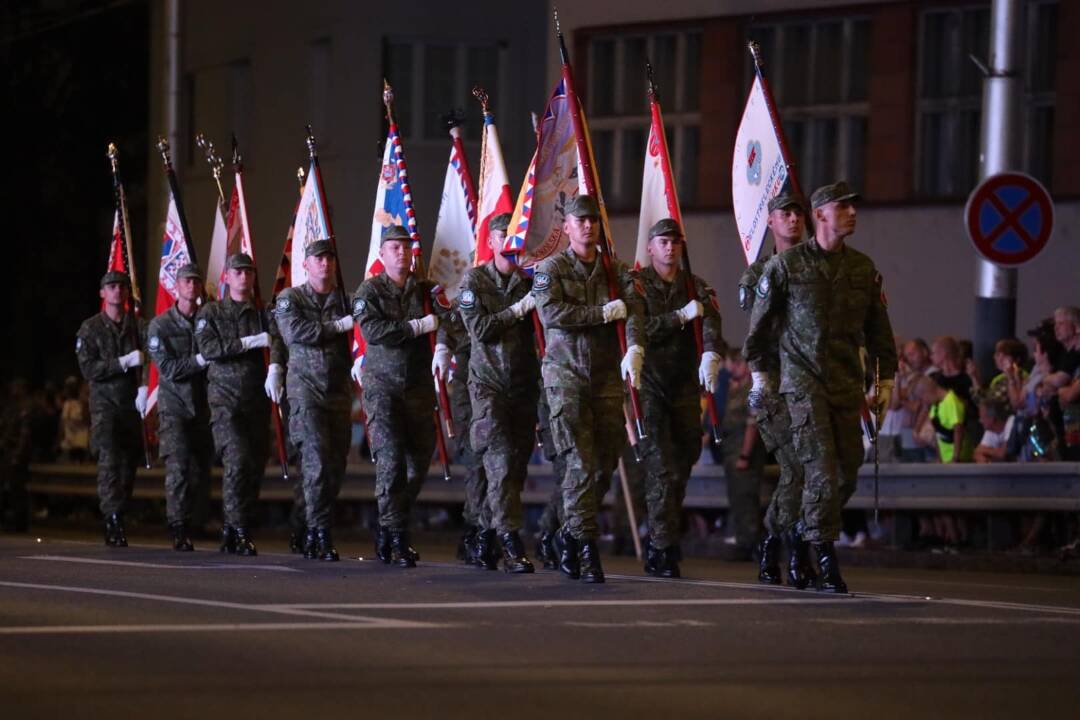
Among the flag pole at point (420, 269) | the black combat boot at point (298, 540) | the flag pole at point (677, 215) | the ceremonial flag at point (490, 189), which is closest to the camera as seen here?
the flag pole at point (677, 215)

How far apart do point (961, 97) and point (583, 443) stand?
12.4 meters

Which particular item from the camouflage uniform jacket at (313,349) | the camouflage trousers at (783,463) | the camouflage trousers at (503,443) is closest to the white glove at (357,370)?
the camouflage uniform jacket at (313,349)

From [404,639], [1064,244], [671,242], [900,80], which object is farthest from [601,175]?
[404,639]

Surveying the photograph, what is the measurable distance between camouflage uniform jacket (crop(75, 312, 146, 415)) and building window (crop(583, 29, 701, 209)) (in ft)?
31.5

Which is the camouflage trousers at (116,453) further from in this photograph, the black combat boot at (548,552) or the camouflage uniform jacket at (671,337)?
the camouflage uniform jacket at (671,337)

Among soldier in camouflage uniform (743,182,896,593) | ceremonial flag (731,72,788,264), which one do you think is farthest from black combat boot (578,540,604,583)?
ceremonial flag (731,72,788,264)

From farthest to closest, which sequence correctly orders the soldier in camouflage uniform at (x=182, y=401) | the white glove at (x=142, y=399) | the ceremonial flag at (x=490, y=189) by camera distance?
the white glove at (x=142, y=399) < the soldier in camouflage uniform at (x=182, y=401) < the ceremonial flag at (x=490, y=189)

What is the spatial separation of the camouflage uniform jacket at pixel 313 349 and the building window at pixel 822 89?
1029 cm

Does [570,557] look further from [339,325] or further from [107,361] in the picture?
[107,361]

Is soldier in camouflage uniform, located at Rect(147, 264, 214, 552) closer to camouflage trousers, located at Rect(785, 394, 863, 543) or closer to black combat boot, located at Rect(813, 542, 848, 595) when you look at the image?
camouflage trousers, located at Rect(785, 394, 863, 543)

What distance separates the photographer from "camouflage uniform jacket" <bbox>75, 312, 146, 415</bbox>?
60.6 feet

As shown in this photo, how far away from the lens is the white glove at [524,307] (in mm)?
14000

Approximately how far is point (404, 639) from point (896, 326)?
619 inches

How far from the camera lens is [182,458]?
17.4 metres
